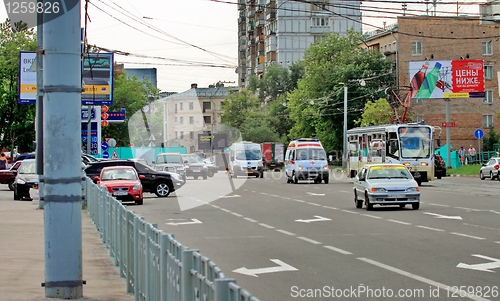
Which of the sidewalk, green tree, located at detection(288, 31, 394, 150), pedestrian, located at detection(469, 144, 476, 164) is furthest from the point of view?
green tree, located at detection(288, 31, 394, 150)

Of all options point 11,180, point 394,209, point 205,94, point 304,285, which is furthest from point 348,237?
point 205,94

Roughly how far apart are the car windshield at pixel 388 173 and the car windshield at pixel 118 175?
916cm

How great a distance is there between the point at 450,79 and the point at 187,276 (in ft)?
215

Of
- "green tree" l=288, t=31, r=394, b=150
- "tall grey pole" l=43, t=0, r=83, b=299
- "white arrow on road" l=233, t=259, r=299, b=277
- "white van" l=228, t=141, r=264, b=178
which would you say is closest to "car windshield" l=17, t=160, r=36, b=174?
"white arrow on road" l=233, t=259, r=299, b=277

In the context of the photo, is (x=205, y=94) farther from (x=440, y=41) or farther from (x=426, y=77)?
(x=426, y=77)

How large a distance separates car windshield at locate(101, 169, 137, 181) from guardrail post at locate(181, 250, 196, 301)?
28410mm

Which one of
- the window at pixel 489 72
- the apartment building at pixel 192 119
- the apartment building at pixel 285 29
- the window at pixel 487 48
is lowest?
the apartment building at pixel 192 119

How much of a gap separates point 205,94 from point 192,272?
165138 mm

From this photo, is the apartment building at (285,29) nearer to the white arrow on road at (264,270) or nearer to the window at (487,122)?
the window at (487,122)

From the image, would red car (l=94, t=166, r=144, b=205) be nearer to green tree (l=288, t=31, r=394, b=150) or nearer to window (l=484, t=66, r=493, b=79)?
green tree (l=288, t=31, r=394, b=150)

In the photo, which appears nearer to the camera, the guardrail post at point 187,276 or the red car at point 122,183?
the guardrail post at point 187,276

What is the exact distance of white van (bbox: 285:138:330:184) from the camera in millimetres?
55562

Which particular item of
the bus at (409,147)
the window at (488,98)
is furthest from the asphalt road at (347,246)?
the window at (488,98)

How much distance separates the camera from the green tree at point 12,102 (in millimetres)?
69000
